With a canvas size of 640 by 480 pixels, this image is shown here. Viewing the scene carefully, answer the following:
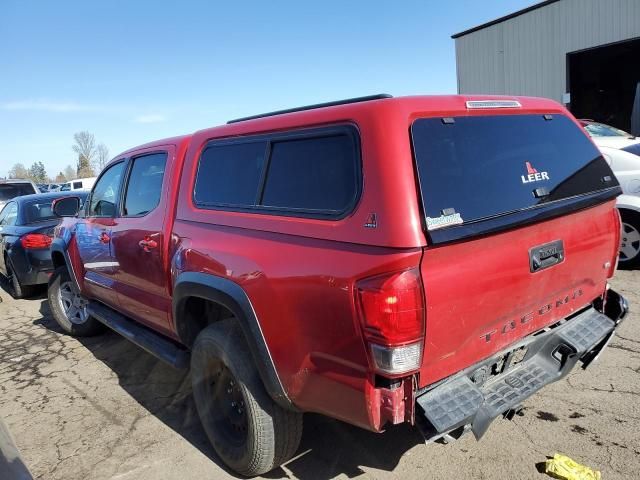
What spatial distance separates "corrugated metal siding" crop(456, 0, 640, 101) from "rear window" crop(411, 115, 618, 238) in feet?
58.7

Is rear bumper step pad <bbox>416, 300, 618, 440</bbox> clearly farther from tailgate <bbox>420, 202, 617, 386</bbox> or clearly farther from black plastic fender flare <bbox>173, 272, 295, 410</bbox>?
black plastic fender flare <bbox>173, 272, 295, 410</bbox>

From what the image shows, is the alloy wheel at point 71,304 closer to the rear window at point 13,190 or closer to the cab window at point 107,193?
the cab window at point 107,193

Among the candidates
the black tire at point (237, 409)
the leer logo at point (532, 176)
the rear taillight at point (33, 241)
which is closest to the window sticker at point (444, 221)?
the leer logo at point (532, 176)

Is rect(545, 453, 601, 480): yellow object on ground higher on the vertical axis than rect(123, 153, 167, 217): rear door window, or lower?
lower

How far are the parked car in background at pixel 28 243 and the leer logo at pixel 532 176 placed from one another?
20.0 feet

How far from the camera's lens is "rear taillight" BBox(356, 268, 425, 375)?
1.93 metres

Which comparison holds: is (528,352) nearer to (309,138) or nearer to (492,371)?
(492,371)

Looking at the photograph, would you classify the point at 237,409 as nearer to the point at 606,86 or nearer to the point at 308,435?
the point at 308,435

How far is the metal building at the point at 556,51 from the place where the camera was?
17641 millimetres

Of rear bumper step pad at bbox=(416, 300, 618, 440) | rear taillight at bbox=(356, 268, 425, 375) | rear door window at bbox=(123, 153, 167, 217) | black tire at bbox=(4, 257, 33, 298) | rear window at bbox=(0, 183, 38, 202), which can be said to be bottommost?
black tire at bbox=(4, 257, 33, 298)

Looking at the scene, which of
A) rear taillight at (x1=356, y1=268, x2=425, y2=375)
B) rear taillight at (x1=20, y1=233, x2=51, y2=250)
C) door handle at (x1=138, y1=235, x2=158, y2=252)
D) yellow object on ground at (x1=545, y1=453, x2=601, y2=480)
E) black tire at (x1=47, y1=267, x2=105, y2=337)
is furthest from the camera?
rear taillight at (x1=20, y1=233, x2=51, y2=250)

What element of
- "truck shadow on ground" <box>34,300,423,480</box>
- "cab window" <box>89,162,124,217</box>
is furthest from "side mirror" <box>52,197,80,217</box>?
"truck shadow on ground" <box>34,300,423,480</box>

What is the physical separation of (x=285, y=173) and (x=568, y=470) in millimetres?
2167

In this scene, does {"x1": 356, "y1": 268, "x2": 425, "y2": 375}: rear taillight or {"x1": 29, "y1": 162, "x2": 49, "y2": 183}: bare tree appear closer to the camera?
{"x1": 356, "y1": 268, "x2": 425, "y2": 375}: rear taillight
